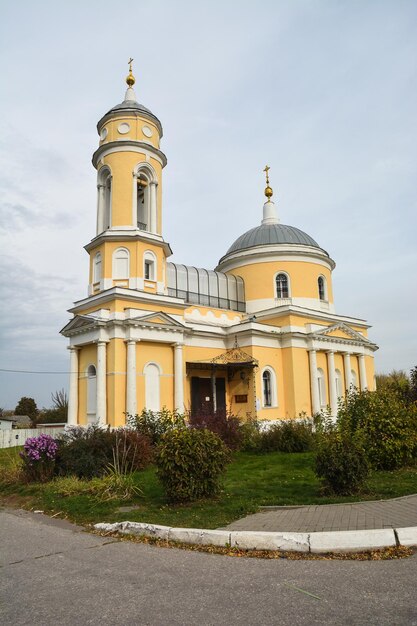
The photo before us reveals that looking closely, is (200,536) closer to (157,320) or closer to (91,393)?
(157,320)

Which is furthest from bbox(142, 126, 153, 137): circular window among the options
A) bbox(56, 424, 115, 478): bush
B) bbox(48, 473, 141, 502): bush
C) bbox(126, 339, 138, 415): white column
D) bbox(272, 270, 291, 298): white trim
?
bbox(48, 473, 141, 502): bush

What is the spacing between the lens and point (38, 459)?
488 inches

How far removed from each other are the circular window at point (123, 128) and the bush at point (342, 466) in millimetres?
19519

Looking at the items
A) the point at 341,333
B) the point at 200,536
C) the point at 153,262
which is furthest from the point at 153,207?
the point at 200,536

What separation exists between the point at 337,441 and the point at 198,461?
106 inches

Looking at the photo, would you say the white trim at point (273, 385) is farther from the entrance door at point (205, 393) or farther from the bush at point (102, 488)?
the bush at point (102, 488)

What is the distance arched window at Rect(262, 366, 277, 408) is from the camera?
2456 centimetres

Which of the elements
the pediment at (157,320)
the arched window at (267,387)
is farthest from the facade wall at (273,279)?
the pediment at (157,320)

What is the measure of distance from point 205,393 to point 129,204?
9.96 metres

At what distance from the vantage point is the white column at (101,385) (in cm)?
1938

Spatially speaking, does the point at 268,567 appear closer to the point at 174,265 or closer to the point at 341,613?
the point at 341,613

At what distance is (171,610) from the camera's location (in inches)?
180

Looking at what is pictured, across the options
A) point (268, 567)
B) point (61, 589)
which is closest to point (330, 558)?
point (268, 567)

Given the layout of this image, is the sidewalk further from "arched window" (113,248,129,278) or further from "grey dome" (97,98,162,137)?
"grey dome" (97,98,162,137)
